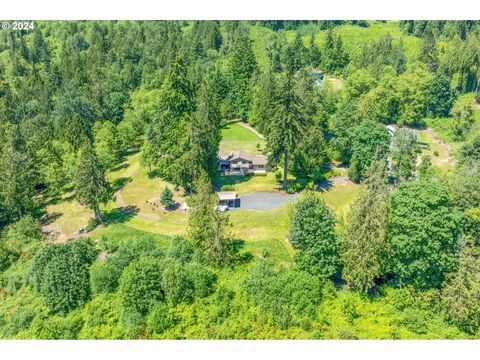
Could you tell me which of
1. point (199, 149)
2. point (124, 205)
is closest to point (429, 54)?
point (199, 149)

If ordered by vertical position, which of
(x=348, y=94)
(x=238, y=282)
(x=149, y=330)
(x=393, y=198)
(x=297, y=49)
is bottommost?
(x=149, y=330)

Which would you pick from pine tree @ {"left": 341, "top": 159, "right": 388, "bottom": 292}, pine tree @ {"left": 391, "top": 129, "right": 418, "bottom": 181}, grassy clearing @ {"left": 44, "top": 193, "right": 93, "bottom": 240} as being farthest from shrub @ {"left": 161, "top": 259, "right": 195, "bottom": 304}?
pine tree @ {"left": 391, "top": 129, "right": 418, "bottom": 181}

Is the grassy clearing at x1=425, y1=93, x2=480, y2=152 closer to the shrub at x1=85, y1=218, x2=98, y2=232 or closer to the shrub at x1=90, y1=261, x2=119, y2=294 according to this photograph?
the shrub at x1=85, y1=218, x2=98, y2=232

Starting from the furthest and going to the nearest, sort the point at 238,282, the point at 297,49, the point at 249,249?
the point at 297,49 → the point at 249,249 → the point at 238,282

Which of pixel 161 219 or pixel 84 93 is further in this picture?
pixel 84 93

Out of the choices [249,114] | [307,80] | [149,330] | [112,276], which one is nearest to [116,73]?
[249,114]

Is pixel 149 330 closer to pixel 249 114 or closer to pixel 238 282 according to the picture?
pixel 238 282
